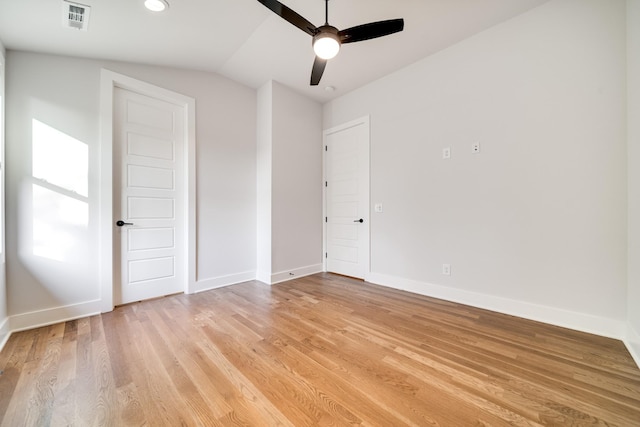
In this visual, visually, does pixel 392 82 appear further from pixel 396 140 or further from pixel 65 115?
pixel 65 115

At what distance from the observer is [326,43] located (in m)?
2.01

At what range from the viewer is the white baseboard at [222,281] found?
3.37 m

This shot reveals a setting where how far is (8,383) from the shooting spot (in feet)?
5.16

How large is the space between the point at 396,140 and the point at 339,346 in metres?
2.70

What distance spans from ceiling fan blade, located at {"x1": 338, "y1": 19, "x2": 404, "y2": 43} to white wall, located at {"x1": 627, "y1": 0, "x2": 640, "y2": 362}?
176 cm

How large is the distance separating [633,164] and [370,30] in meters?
2.29

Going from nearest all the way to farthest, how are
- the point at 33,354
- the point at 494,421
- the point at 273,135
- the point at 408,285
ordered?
1. the point at 494,421
2. the point at 33,354
3. the point at 408,285
4. the point at 273,135

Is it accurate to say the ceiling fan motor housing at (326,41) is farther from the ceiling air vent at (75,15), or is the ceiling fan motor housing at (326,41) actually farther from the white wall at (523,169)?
the ceiling air vent at (75,15)

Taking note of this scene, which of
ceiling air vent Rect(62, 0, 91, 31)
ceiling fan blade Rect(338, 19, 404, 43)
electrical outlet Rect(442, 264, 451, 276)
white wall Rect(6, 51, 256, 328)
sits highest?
ceiling air vent Rect(62, 0, 91, 31)

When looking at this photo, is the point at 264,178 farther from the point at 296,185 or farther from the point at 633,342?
the point at 633,342

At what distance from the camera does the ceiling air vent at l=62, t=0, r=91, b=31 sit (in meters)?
1.97

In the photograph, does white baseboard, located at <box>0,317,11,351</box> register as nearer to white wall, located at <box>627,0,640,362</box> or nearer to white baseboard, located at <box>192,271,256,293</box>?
white baseboard, located at <box>192,271,256,293</box>

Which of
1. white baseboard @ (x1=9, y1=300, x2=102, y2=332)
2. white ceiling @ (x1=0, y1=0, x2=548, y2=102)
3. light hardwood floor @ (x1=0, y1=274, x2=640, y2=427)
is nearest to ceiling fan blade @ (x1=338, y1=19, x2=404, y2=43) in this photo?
white ceiling @ (x1=0, y1=0, x2=548, y2=102)

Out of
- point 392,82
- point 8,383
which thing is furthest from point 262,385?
point 392,82
